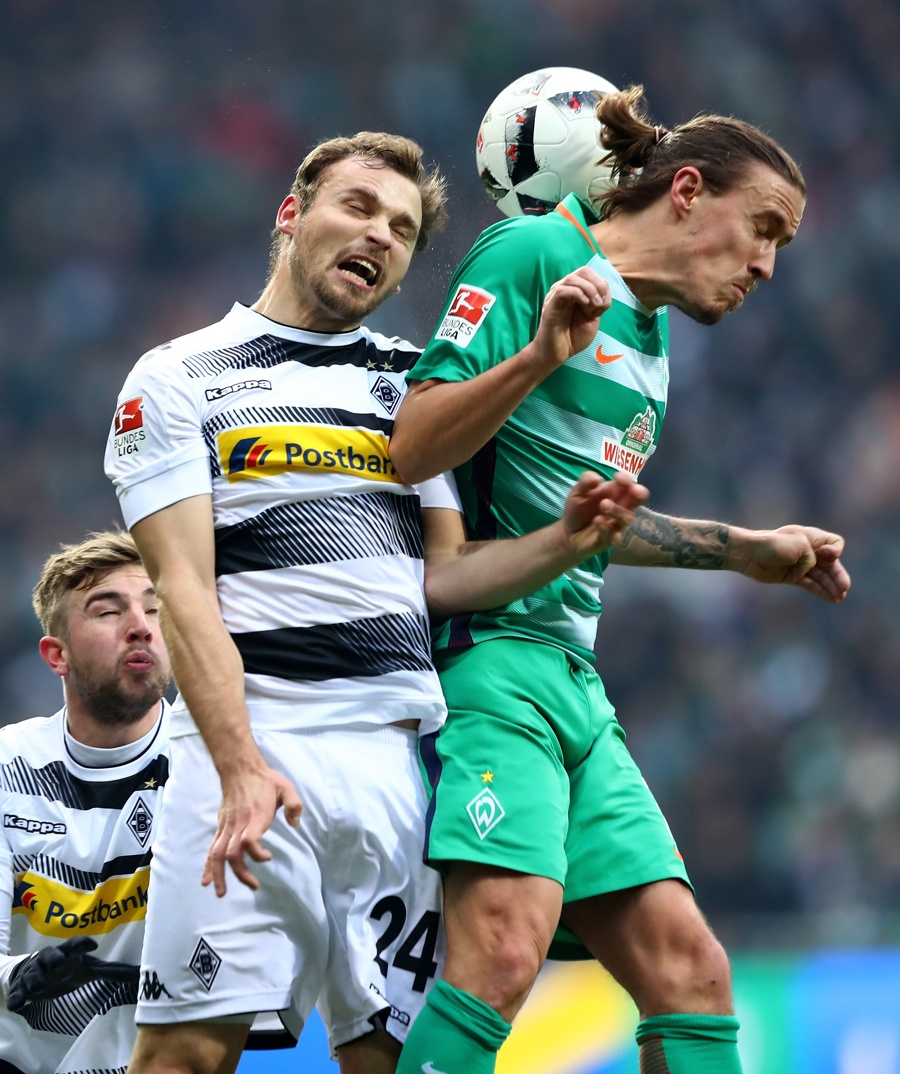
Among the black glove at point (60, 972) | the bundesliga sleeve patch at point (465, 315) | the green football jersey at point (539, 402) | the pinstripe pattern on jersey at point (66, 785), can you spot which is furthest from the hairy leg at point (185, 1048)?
the bundesliga sleeve patch at point (465, 315)

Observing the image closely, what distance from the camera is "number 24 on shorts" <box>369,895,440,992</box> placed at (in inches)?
104

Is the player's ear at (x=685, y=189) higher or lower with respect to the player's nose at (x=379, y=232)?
higher

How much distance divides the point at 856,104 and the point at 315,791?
34.6ft

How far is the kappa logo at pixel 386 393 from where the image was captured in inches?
116

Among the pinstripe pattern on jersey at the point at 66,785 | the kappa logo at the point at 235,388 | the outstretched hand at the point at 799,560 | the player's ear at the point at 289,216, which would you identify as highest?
the player's ear at the point at 289,216


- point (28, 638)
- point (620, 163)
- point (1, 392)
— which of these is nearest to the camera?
point (620, 163)

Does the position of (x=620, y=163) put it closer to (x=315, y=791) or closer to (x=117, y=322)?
(x=315, y=791)

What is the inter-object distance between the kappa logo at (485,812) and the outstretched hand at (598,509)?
474 mm

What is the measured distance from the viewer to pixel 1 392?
9.78 meters

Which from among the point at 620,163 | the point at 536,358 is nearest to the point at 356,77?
the point at 620,163

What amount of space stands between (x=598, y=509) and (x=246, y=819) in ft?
2.63

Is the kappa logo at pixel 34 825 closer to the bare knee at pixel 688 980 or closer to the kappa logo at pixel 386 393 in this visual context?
the kappa logo at pixel 386 393

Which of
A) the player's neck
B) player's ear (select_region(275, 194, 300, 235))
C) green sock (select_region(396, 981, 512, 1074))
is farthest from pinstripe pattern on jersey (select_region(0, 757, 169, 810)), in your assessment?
the player's neck

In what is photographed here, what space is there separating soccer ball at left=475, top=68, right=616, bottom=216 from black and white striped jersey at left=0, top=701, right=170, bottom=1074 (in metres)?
1.63
